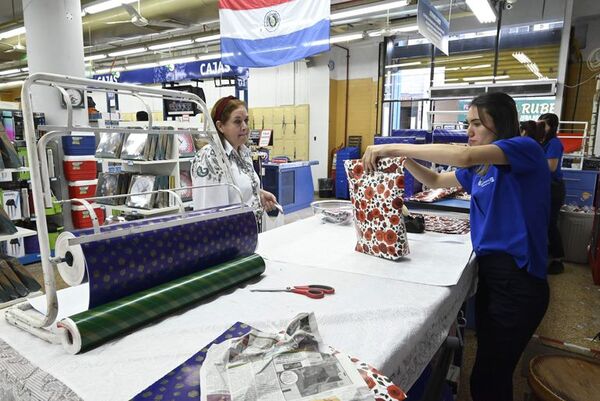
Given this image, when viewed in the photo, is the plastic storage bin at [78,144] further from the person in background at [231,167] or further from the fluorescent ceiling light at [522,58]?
the fluorescent ceiling light at [522,58]

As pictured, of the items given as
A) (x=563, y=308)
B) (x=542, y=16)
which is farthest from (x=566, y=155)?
(x=542, y=16)

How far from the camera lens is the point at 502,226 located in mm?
1725

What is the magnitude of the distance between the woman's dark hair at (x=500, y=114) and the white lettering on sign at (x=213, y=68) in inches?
229

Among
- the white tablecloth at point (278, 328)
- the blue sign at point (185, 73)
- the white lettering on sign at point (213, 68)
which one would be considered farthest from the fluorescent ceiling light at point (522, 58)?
the white tablecloth at point (278, 328)

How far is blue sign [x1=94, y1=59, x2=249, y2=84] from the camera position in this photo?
6.93 metres

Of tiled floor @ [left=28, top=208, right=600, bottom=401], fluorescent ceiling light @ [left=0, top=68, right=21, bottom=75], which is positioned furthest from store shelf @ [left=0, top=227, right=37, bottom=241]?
fluorescent ceiling light @ [left=0, top=68, right=21, bottom=75]

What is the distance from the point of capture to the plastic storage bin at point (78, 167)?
5418 millimetres

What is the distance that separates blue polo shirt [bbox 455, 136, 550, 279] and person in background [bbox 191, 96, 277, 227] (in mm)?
1211

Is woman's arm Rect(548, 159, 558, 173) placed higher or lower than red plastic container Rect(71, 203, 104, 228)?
higher

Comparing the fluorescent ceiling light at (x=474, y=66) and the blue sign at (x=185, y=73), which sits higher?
the fluorescent ceiling light at (x=474, y=66)

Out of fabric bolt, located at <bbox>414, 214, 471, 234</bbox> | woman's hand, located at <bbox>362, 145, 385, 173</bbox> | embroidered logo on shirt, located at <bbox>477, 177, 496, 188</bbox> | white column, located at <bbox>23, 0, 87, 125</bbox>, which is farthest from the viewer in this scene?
white column, located at <bbox>23, 0, 87, 125</bbox>

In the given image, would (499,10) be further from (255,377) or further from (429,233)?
(255,377)

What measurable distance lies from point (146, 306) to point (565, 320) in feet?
12.0

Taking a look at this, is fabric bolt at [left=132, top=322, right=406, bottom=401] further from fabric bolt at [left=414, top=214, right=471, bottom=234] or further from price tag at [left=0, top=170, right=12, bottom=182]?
price tag at [left=0, top=170, right=12, bottom=182]
